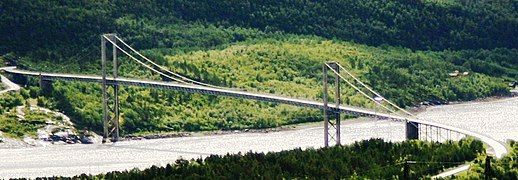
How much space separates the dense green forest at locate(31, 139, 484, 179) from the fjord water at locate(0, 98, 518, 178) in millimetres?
8952

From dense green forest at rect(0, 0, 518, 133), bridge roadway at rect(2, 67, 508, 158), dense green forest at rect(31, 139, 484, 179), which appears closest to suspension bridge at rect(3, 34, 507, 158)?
bridge roadway at rect(2, 67, 508, 158)

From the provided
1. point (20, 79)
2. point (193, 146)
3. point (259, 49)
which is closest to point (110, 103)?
point (20, 79)

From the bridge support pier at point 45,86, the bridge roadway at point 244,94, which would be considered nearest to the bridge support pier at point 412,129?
the bridge roadway at point 244,94

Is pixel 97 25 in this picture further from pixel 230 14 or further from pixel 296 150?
pixel 296 150

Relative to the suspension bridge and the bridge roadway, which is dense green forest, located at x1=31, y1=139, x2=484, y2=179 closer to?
the bridge roadway

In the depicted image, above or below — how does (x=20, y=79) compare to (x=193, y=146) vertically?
above

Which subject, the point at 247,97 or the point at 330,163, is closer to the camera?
the point at 330,163

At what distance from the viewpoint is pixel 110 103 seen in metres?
102

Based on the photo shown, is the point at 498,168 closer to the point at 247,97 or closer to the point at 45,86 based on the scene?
the point at 247,97

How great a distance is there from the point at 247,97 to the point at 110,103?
11204 mm

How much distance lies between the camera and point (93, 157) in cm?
8994

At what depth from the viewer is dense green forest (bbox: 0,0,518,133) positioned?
102 metres

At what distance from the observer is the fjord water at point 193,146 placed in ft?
284

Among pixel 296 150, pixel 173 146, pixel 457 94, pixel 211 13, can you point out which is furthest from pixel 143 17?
pixel 296 150
